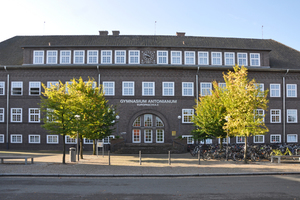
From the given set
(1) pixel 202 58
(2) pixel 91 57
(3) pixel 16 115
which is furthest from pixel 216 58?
(3) pixel 16 115

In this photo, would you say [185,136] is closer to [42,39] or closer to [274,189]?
[274,189]

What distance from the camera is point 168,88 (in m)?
30.7

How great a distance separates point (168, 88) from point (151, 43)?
6619mm

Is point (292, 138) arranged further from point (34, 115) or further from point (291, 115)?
point (34, 115)

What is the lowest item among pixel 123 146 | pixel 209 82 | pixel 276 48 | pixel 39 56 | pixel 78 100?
pixel 123 146

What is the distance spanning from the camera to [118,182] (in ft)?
39.8

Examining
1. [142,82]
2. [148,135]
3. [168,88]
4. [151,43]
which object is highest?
[151,43]

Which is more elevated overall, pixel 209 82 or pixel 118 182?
pixel 209 82

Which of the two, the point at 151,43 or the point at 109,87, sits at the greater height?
the point at 151,43

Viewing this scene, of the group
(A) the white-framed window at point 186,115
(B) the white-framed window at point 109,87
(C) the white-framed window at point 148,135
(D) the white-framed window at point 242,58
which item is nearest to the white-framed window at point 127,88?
(B) the white-framed window at point 109,87

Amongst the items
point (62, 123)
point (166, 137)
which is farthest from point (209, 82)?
point (62, 123)

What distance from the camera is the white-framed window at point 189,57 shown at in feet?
103

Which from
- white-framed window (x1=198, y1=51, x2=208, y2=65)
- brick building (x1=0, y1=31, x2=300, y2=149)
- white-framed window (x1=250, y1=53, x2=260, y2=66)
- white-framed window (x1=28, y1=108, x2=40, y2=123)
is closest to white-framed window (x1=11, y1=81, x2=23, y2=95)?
brick building (x1=0, y1=31, x2=300, y2=149)

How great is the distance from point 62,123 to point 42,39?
21107 millimetres
